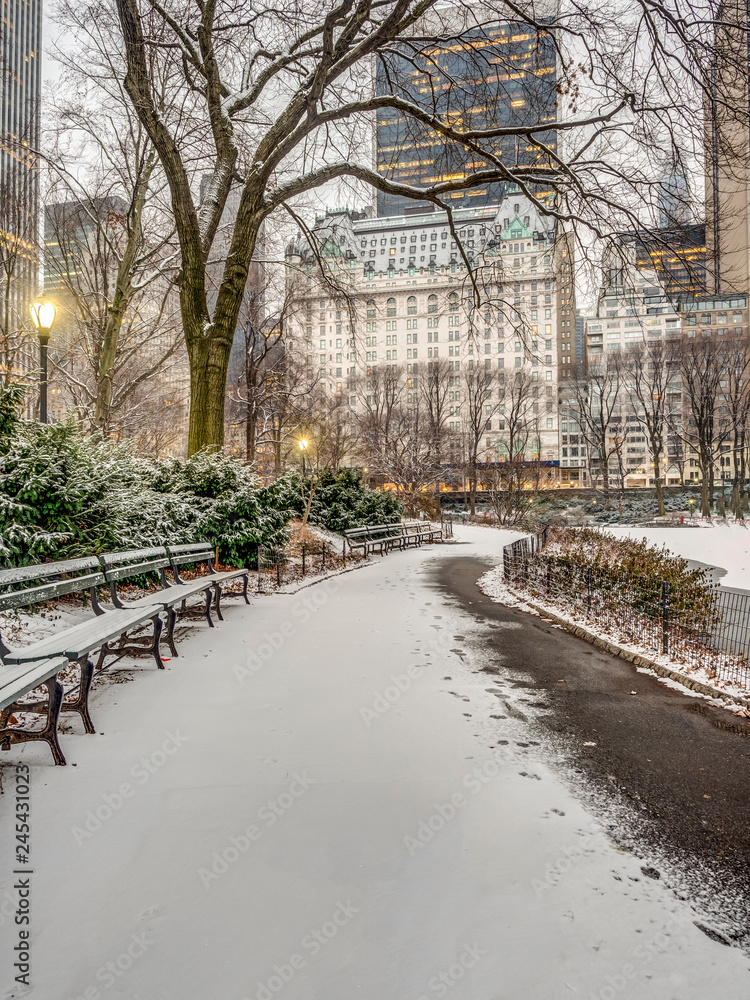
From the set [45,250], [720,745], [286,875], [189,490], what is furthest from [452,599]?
[45,250]

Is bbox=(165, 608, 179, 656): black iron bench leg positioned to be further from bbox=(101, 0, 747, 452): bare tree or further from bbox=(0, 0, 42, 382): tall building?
bbox=(0, 0, 42, 382): tall building

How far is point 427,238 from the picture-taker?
10938 centimetres

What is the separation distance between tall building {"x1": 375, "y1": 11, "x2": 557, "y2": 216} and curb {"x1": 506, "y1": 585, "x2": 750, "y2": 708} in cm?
818

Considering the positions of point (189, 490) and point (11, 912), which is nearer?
point (11, 912)

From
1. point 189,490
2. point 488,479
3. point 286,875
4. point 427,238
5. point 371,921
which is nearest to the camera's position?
point 371,921

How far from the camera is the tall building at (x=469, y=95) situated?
32.4 feet

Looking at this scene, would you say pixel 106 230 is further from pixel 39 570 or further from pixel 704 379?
pixel 704 379

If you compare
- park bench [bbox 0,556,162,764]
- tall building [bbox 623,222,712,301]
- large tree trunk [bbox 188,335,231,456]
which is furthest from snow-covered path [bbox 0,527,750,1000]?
tall building [bbox 623,222,712,301]

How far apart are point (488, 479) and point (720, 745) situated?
44.8 m

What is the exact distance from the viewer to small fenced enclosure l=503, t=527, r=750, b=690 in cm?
692

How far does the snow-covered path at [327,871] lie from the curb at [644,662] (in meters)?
2.30

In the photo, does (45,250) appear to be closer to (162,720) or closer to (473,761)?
(162,720)

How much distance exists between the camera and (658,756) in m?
4.15

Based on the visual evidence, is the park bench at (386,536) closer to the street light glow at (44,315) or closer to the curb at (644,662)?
the street light glow at (44,315)
